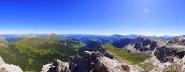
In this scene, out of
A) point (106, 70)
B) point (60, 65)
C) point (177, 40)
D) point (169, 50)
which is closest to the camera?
point (106, 70)

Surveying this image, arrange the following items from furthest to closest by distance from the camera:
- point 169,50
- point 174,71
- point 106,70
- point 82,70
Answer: point 169,50
point 82,70
point 106,70
point 174,71

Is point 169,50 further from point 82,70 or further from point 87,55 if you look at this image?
point 82,70

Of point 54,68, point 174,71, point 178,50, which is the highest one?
point 174,71

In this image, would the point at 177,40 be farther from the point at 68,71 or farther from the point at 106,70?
the point at 106,70

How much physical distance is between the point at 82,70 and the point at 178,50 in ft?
203

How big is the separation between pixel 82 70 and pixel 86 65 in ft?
16.3

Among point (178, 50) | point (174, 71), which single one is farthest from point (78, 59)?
point (174, 71)

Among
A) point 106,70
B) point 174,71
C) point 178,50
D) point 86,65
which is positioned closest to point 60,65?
point 86,65

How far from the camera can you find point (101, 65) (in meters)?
78.4

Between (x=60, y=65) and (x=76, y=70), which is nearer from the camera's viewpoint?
Answer: (x=76, y=70)

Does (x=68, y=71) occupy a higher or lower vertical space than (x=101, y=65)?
lower

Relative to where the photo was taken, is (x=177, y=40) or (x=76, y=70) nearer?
(x=76, y=70)

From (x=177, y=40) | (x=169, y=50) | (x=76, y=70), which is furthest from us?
(x=177, y=40)

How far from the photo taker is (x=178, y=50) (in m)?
149
